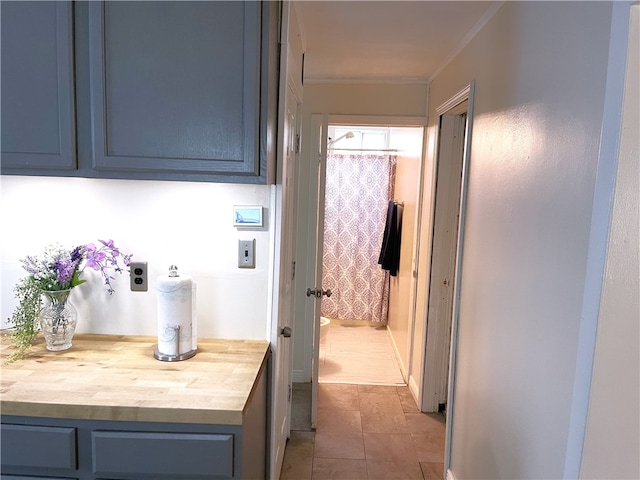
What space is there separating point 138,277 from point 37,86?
29.9 inches

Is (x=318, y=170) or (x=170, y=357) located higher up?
(x=318, y=170)

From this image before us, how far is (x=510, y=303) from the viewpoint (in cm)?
166

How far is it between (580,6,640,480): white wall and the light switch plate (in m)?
1.18

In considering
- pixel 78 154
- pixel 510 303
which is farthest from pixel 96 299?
pixel 510 303

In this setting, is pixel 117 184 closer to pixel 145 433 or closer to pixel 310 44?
pixel 145 433

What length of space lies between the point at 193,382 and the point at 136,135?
830 millimetres

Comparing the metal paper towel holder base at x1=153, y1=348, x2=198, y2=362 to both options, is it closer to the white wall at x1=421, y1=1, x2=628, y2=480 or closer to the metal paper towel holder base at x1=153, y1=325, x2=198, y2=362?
the metal paper towel holder base at x1=153, y1=325, x2=198, y2=362

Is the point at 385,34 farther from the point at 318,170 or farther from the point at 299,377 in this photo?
the point at 299,377

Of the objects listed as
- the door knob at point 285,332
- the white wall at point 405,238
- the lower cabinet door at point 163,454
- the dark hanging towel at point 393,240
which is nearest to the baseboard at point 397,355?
the white wall at point 405,238

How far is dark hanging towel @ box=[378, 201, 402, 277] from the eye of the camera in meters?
4.47

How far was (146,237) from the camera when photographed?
5.76 feet

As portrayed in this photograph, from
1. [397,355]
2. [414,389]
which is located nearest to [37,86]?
[414,389]

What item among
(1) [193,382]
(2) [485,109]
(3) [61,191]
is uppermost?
(2) [485,109]

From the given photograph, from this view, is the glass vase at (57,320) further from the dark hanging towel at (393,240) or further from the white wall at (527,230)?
the dark hanging towel at (393,240)
